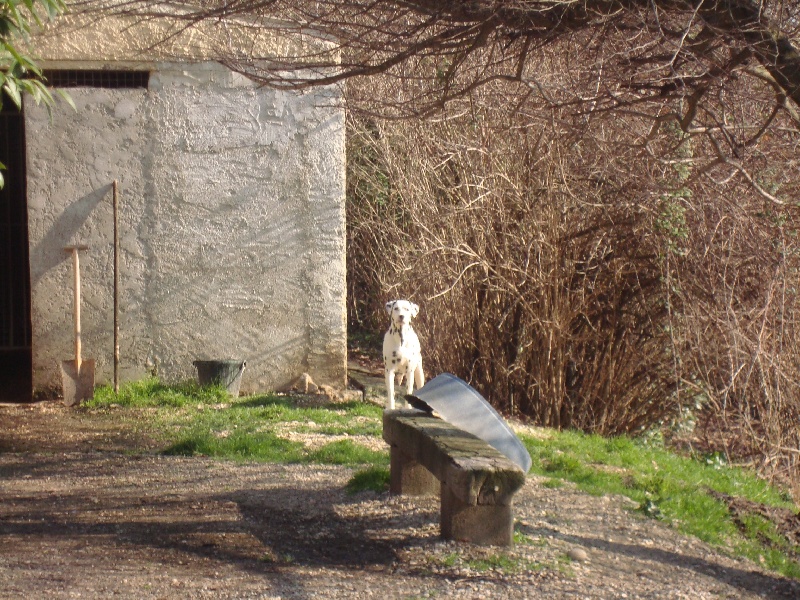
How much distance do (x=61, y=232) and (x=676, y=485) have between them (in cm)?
627

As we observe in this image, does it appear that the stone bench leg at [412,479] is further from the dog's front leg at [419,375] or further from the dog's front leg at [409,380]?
the dog's front leg at [419,375]

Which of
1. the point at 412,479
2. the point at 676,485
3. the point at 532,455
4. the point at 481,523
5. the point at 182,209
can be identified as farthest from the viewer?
the point at 182,209

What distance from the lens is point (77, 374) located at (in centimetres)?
938

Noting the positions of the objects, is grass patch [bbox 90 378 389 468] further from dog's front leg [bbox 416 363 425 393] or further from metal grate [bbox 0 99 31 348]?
metal grate [bbox 0 99 31 348]

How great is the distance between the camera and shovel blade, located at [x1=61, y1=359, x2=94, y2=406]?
9328mm

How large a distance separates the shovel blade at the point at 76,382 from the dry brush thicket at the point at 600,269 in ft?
10.2

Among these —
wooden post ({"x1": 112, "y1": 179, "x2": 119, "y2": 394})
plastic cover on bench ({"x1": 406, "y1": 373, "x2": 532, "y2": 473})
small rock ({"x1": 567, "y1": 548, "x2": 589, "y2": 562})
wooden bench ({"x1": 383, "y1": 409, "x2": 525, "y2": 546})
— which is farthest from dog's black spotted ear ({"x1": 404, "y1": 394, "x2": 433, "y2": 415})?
wooden post ({"x1": 112, "y1": 179, "x2": 119, "y2": 394})

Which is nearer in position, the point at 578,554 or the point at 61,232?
the point at 578,554

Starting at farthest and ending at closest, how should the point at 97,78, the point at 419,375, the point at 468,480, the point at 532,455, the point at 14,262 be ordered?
the point at 14,262 → the point at 97,78 → the point at 419,375 → the point at 532,455 → the point at 468,480

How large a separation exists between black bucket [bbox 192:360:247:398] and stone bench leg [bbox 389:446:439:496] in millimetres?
4001

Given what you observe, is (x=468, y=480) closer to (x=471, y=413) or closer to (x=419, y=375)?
(x=471, y=413)

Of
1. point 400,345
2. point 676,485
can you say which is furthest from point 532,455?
point 400,345

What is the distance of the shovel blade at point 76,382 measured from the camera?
30.6ft

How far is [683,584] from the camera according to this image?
477 cm
